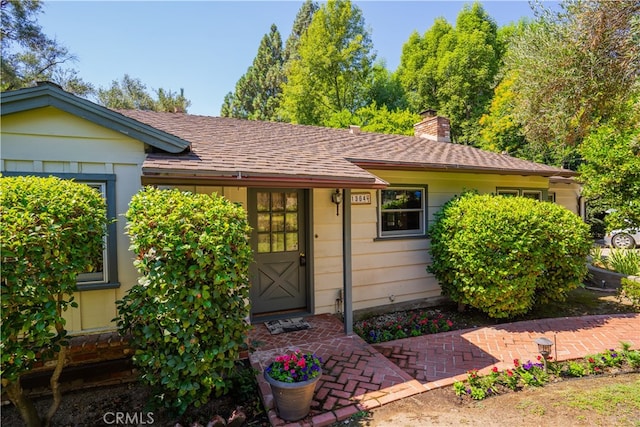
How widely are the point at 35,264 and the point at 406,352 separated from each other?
4.61m

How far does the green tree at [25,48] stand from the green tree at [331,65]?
45.2 feet

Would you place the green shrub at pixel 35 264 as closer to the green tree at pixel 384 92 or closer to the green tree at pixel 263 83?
the green tree at pixel 384 92

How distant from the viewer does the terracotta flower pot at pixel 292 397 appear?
312cm

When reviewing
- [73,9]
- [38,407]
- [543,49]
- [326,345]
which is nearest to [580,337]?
[326,345]

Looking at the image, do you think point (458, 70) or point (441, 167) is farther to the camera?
point (458, 70)

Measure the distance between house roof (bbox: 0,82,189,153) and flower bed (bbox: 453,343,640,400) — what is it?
496 centimetres

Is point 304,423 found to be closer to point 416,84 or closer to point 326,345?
point 326,345

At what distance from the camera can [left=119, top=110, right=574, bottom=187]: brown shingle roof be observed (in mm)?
4367

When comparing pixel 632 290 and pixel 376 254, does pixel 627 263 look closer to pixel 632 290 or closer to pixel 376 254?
pixel 632 290

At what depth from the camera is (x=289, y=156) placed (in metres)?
5.52

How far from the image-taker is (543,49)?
24.5 feet

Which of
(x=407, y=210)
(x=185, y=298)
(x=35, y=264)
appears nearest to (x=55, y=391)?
(x=35, y=264)

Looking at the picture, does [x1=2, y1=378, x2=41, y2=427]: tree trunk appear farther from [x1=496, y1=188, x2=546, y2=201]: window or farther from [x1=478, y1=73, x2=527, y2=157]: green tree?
[x1=478, y1=73, x2=527, y2=157]: green tree

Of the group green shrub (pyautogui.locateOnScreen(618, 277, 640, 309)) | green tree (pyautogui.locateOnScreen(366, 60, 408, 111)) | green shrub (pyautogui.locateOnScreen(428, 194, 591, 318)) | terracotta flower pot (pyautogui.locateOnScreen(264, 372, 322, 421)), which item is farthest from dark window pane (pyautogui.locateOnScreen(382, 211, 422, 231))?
green tree (pyautogui.locateOnScreen(366, 60, 408, 111))
